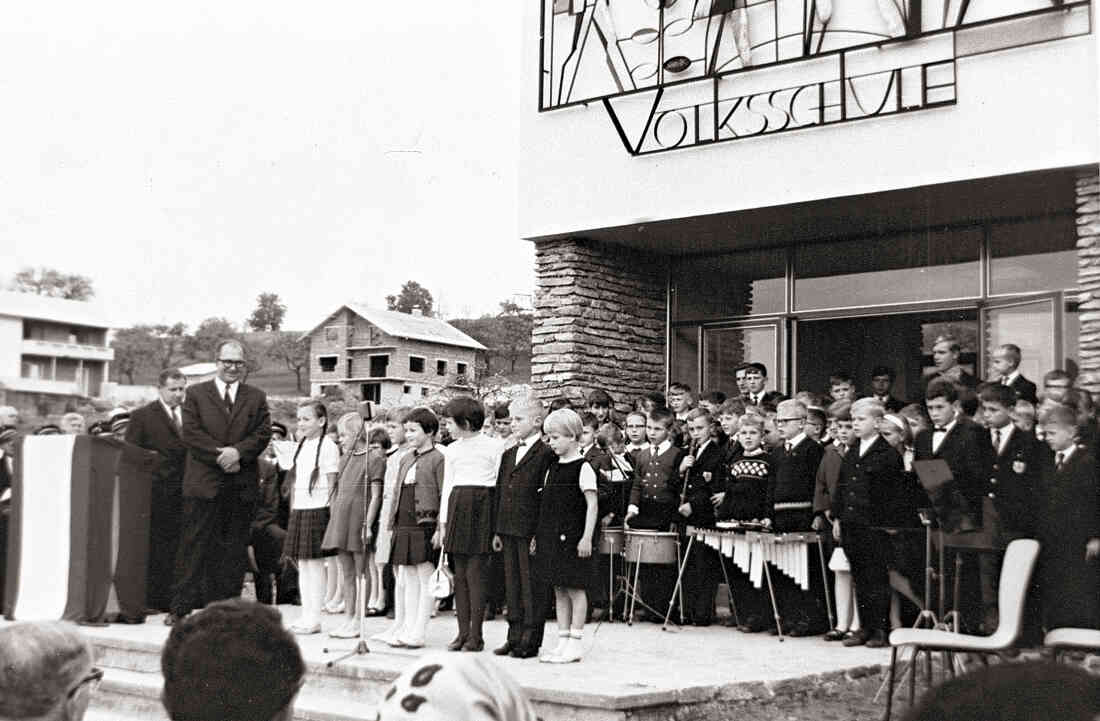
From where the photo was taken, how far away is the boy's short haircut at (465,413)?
704 cm

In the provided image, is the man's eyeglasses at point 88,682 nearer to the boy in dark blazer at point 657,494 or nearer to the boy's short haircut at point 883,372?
the boy in dark blazer at point 657,494

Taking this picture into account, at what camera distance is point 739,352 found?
1254cm

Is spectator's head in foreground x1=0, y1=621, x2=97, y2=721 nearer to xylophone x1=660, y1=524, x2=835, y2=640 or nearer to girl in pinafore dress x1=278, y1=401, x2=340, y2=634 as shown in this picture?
girl in pinafore dress x1=278, y1=401, x2=340, y2=634

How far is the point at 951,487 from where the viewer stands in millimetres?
6598

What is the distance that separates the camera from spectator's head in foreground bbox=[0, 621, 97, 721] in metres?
2.25

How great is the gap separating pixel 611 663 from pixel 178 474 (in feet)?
13.5

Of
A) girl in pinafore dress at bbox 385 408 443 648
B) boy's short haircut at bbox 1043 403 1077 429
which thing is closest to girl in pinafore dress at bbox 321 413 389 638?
girl in pinafore dress at bbox 385 408 443 648

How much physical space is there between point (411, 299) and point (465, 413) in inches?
130

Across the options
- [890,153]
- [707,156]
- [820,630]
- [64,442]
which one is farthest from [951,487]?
[64,442]

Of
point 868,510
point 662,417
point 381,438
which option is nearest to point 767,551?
point 868,510

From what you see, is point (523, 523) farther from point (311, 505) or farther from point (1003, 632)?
point (1003, 632)

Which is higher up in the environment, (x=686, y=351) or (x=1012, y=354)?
(x=686, y=351)

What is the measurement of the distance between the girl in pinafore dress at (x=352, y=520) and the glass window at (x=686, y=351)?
5297 mm

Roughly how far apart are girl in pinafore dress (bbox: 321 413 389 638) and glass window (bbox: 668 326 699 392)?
530 centimetres
